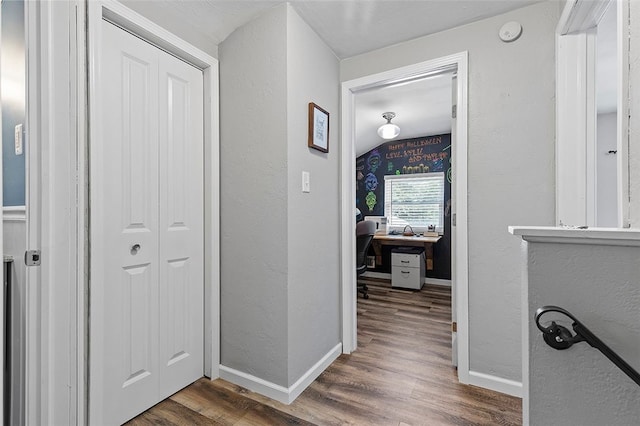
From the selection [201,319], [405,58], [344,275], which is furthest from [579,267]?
[201,319]

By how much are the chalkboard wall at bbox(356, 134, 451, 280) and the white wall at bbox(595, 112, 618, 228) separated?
9.28 feet

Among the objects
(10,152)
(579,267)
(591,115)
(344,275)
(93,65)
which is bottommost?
(344,275)

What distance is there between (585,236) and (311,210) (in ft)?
4.61

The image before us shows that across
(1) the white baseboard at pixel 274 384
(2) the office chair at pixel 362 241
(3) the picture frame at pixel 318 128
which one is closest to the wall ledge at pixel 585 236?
(3) the picture frame at pixel 318 128

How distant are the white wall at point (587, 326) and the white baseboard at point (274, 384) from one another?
1279 millimetres

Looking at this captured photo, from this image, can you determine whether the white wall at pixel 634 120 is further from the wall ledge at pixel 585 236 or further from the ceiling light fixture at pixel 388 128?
the ceiling light fixture at pixel 388 128

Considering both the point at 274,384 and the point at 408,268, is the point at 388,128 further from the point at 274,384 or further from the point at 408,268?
the point at 274,384

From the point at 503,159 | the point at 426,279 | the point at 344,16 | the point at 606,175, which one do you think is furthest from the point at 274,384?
the point at 426,279

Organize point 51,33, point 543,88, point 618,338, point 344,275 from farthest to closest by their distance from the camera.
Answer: point 344,275, point 543,88, point 51,33, point 618,338

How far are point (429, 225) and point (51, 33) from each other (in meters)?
4.49

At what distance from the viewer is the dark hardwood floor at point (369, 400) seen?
1526 mm

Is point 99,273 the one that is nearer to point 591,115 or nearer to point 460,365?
point 460,365

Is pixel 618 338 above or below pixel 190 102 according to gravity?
below

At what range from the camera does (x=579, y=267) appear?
2.31 ft
